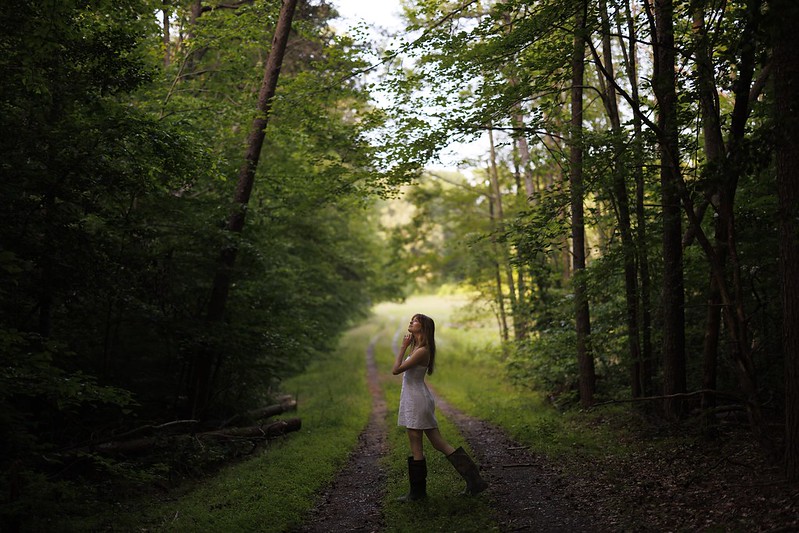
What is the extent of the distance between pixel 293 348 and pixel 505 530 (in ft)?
27.7

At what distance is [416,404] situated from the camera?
6.89m

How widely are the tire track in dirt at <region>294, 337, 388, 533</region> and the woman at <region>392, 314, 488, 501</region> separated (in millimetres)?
608

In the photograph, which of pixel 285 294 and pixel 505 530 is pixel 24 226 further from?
pixel 285 294

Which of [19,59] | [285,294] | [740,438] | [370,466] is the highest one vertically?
[19,59]

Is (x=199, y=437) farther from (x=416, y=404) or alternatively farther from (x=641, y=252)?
(x=641, y=252)

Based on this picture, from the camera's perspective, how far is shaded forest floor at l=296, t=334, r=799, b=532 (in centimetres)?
547

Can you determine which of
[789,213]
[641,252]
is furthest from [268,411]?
[789,213]

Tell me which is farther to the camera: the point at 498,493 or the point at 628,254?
the point at 628,254

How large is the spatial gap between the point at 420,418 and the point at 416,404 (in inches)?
6.9

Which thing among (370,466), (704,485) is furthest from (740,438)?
(370,466)

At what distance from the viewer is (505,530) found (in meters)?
5.79

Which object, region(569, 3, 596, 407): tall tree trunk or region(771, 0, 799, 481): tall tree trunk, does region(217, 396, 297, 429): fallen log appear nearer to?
region(569, 3, 596, 407): tall tree trunk

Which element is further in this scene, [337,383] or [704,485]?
[337,383]

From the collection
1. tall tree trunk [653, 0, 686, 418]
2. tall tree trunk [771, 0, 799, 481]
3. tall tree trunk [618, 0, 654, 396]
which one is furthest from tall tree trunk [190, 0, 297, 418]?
tall tree trunk [771, 0, 799, 481]
